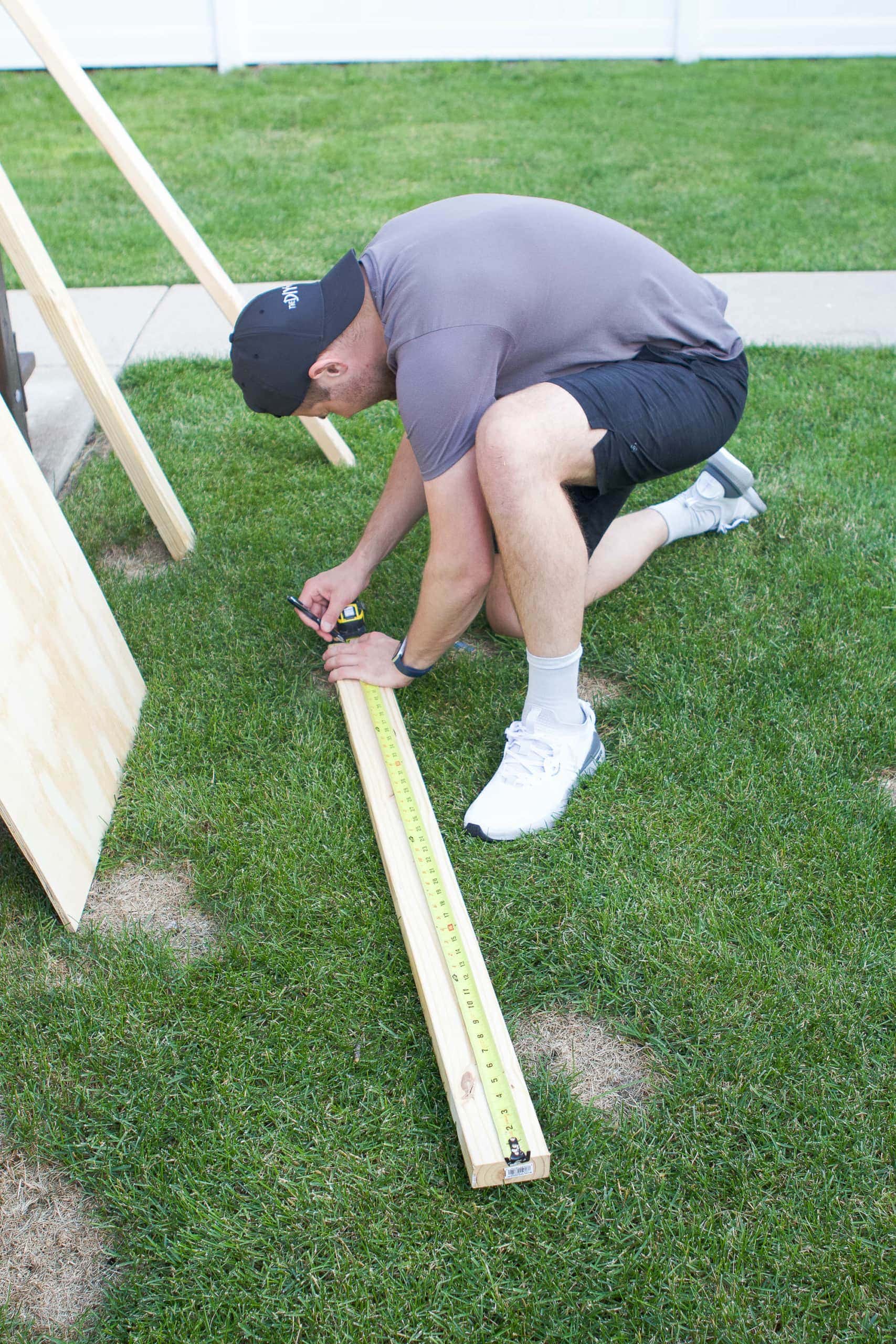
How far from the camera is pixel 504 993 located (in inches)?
79.7

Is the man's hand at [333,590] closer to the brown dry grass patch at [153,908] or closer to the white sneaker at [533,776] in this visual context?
the white sneaker at [533,776]

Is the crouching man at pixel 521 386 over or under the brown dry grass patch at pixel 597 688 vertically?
over

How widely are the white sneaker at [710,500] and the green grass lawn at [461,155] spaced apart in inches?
112

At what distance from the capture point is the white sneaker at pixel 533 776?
92.2 inches

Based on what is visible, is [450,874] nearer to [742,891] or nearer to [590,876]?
[590,876]

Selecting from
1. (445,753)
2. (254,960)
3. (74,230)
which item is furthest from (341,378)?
(74,230)

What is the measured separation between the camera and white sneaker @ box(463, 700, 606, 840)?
2.34m

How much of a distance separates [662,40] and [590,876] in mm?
10786

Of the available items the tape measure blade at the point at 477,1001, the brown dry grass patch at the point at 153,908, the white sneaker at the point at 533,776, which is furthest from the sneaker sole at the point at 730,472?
the brown dry grass patch at the point at 153,908

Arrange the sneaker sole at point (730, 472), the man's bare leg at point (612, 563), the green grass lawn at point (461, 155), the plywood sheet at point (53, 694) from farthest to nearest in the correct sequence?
the green grass lawn at point (461, 155), the sneaker sole at point (730, 472), the man's bare leg at point (612, 563), the plywood sheet at point (53, 694)

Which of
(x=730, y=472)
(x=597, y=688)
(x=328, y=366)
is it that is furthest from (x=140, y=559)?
(x=730, y=472)

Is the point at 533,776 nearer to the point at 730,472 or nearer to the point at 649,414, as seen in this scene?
the point at 649,414

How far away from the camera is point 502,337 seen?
2164 millimetres

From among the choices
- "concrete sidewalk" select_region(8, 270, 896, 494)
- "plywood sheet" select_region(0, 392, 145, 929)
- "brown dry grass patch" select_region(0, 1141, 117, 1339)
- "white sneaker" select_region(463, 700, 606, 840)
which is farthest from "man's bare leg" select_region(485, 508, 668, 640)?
"concrete sidewalk" select_region(8, 270, 896, 494)
